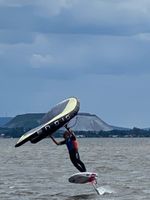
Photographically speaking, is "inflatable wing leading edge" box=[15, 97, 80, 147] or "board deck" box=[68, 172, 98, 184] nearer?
"inflatable wing leading edge" box=[15, 97, 80, 147]

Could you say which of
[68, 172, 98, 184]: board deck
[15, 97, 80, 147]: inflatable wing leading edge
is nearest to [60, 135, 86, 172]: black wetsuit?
[68, 172, 98, 184]: board deck

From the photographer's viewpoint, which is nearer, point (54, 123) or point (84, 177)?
point (54, 123)

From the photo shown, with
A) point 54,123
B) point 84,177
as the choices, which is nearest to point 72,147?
point 84,177

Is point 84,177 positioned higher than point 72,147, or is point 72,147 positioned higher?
point 72,147

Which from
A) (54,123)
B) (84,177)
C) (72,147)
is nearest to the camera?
(54,123)

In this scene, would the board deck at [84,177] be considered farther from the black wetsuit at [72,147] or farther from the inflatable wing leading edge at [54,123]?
the inflatable wing leading edge at [54,123]

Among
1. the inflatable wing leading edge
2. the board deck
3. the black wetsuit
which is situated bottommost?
the board deck

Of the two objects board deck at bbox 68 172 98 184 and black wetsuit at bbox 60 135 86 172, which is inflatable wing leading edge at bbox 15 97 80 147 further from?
board deck at bbox 68 172 98 184

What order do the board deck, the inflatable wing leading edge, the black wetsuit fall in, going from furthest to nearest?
1. the board deck
2. the black wetsuit
3. the inflatable wing leading edge

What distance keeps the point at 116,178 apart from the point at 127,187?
7349 millimetres

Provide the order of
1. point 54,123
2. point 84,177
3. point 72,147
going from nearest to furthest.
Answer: point 54,123 → point 72,147 → point 84,177

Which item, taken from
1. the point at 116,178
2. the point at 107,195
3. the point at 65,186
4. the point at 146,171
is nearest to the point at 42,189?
the point at 65,186

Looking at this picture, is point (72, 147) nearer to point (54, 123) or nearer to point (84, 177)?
point (84, 177)

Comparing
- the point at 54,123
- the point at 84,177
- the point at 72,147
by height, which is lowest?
the point at 84,177
